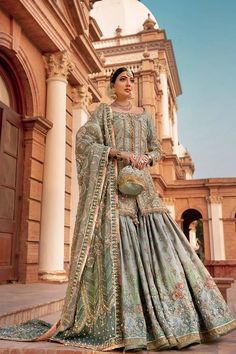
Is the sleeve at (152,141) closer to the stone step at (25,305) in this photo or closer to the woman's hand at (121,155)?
the woman's hand at (121,155)

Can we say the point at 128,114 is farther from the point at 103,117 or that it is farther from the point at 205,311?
the point at 205,311

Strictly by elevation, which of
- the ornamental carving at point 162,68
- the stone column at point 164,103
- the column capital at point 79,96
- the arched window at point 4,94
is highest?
the ornamental carving at point 162,68

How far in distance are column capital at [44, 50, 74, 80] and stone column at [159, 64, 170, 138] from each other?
18.7 meters

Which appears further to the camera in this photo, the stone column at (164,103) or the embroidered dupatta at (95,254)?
the stone column at (164,103)

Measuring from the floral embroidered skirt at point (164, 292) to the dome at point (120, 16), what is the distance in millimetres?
29826

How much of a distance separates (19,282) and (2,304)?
2756mm

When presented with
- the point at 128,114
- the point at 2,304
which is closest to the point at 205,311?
the point at 128,114

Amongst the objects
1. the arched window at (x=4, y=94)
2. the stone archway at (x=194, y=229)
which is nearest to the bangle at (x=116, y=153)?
the arched window at (x=4, y=94)

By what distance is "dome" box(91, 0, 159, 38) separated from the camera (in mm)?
31359

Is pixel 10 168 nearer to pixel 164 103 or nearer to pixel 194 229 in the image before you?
pixel 164 103

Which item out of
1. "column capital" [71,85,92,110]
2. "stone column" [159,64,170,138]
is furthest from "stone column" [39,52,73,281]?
"stone column" [159,64,170,138]

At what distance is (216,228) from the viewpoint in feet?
76.9

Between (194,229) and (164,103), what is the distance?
16061 mm

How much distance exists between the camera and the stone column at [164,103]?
2695 cm
